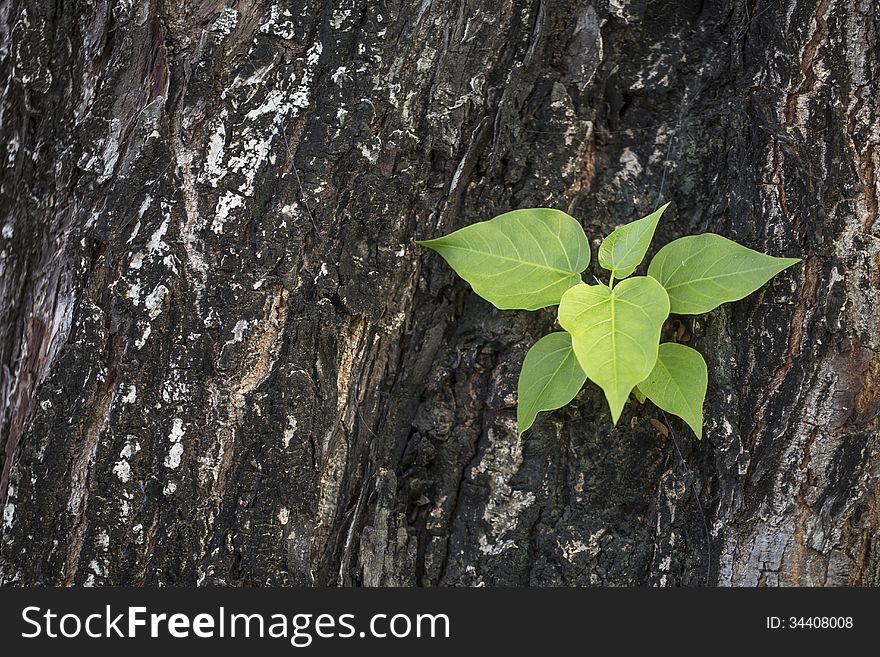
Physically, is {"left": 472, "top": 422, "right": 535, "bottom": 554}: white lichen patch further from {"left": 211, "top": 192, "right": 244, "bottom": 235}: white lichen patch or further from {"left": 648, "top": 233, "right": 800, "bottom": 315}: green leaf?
{"left": 211, "top": 192, "right": 244, "bottom": 235}: white lichen patch

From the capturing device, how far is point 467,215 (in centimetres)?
112

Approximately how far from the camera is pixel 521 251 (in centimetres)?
103

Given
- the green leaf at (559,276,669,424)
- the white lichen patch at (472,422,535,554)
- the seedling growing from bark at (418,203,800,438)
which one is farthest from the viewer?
the white lichen patch at (472,422,535,554)

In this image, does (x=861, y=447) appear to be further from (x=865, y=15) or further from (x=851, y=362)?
(x=865, y=15)

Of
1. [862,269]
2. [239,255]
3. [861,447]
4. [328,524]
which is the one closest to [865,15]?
[862,269]

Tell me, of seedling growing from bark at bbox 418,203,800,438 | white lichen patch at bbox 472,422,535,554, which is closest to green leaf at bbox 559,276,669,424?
seedling growing from bark at bbox 418,203,800,438

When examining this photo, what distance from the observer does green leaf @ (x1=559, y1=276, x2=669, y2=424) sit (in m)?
0.89

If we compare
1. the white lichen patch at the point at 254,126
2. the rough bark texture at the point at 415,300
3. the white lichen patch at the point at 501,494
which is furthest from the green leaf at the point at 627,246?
the white lichen patch at the point at 254,126

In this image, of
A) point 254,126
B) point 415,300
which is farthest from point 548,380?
point 254,126

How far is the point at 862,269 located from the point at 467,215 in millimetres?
589

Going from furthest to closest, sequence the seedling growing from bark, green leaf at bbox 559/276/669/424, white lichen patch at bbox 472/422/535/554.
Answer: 1. white lichen patch at bbox 472/422/535/554
2. the seedling growing from bark
3. green leaf at bbox 559/276/669/424

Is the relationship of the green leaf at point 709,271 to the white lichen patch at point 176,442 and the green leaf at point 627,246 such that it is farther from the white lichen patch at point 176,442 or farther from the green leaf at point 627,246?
the white lichen patch at point 176,442

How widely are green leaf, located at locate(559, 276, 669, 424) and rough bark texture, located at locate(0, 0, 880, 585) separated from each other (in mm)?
181

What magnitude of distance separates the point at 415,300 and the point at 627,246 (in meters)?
0.34
